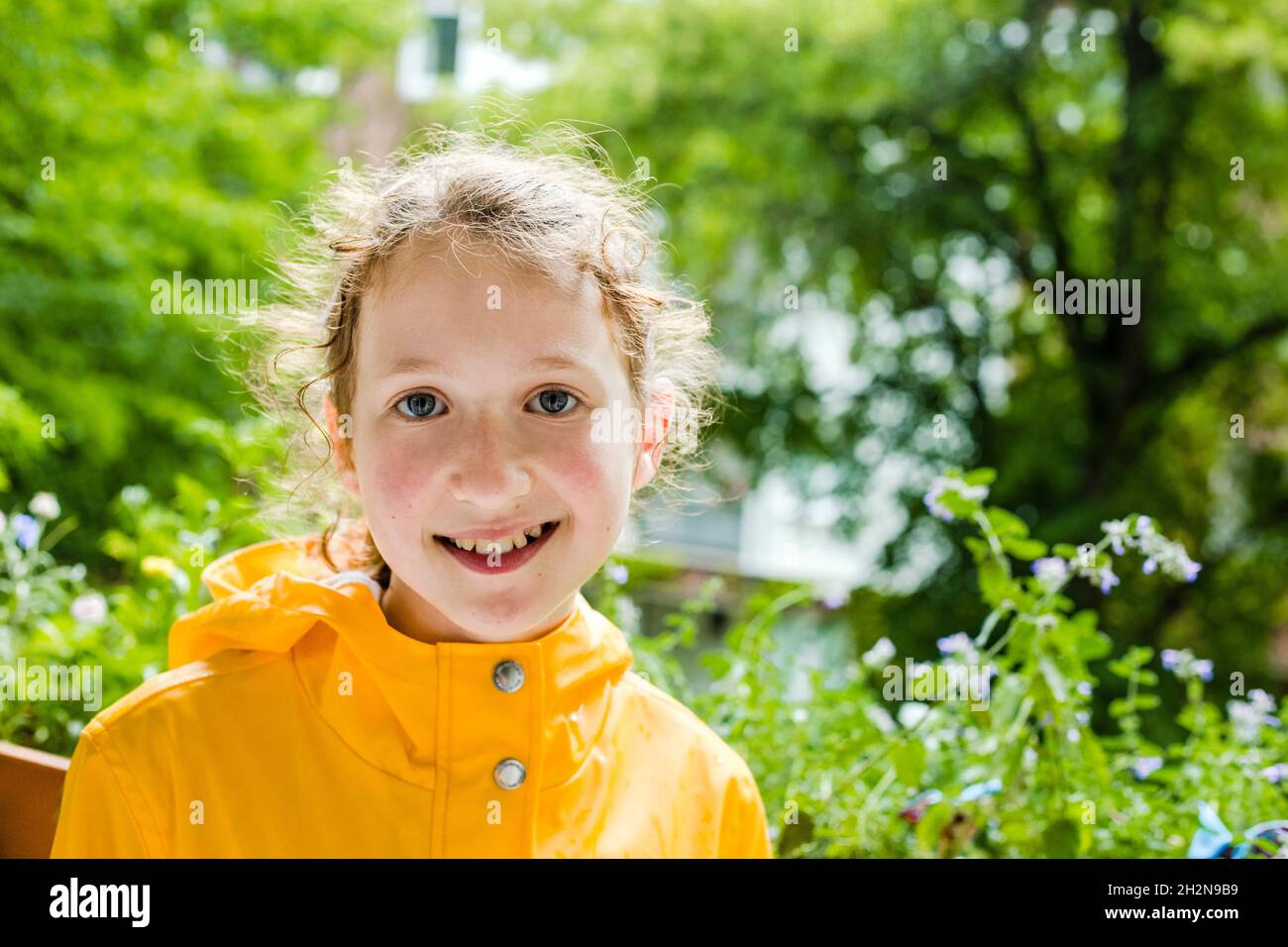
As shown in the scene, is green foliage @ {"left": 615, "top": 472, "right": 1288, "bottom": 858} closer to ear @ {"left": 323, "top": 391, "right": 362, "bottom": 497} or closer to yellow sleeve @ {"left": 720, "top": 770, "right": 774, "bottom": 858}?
yellow sleeve @ {"left": 720, "top": 770, "right": 774, "bottom": 858}

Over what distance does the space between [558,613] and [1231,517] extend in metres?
5.65

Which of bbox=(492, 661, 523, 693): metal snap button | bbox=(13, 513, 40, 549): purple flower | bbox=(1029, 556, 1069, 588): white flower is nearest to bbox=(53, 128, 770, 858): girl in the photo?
bbox=(492, 661, 523, 693): metal snap button

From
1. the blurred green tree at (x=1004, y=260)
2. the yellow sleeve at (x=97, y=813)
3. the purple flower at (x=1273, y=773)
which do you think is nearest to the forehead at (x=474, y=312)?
the yellow sleeve at (x=97, y=813)

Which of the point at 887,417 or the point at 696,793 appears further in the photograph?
the point at 887,417

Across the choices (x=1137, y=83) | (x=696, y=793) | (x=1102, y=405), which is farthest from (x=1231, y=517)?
(x=696, y=793)

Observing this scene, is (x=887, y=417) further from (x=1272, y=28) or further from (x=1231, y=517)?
(x=1272, y=28)

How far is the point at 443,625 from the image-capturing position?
0.99 m

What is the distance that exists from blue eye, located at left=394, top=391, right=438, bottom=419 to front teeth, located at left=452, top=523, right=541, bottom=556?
0.31 ft

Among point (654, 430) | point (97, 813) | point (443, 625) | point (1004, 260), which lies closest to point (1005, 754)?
point (654, 430)

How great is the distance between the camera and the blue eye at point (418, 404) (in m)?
0.94

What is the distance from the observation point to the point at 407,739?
945 mm

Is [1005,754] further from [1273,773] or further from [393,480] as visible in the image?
[393,480]

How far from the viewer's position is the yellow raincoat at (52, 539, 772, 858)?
0.89 m

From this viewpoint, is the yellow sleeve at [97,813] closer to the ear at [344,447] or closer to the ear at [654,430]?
the ear at [344,447]
